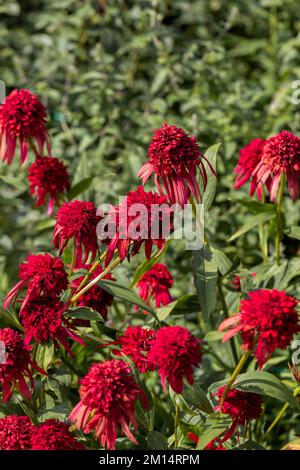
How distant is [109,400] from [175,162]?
1.42 ft

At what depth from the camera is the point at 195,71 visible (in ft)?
9.00

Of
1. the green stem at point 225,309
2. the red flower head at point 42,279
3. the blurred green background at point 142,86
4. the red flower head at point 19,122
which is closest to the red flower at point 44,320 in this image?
the red flower head at point 42,279

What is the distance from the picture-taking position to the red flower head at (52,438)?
1116mm

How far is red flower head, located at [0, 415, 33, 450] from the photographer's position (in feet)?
3.74

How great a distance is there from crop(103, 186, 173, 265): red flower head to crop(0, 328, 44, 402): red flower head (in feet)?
0.64

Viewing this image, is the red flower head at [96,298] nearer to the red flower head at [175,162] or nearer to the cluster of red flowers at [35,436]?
the red flower head at [175,162]

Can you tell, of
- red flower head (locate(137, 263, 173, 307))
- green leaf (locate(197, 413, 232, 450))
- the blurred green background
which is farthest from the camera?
the blurred green background

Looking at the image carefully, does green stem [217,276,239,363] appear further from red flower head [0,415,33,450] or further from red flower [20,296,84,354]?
red flower head [0,415,33,450]

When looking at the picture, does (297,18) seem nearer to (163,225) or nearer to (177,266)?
(177,266)

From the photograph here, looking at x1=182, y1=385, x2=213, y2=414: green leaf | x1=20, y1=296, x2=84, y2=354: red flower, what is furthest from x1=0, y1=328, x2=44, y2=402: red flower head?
x1=182, y1=385, x2=213, y2=414: green leaf

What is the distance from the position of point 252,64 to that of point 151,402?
2.49m

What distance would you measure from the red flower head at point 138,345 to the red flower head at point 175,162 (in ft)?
0.77

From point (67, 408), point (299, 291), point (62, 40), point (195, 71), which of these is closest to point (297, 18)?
point (195, 71)

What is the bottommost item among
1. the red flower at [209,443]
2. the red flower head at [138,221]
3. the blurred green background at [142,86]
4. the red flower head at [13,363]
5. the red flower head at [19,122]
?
the red flower at [209,443]
